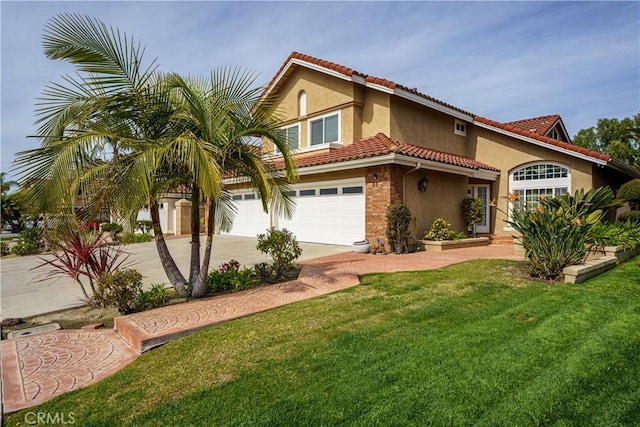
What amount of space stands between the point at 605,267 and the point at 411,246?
5.83m

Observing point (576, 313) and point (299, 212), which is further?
point (299, 212)

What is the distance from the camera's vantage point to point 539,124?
65.0ft

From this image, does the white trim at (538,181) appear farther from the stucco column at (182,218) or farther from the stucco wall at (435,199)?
the stucco column at (182,218)

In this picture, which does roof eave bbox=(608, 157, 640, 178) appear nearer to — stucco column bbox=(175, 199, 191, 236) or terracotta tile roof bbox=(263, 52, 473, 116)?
terracotta tile roof bbox=(263, 52, 473, 116)

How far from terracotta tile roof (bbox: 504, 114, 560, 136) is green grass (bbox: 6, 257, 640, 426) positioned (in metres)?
15.5

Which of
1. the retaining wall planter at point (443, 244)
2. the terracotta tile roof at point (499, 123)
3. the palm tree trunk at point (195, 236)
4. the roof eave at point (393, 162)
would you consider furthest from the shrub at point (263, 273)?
the retaining wall planter at point (443, 244)

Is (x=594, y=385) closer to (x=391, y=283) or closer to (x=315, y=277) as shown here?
(x=391, y=283)

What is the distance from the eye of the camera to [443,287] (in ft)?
24.0

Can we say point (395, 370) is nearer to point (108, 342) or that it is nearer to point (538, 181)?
point (108, 342)

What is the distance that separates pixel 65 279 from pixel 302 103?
12.5 meters

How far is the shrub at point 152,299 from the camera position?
649cm

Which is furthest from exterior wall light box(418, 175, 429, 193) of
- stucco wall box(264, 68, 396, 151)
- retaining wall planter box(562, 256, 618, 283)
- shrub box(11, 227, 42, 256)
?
shrub box(11, 227, 42, 256)

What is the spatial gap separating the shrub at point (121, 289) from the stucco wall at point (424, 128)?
1148 centimetres

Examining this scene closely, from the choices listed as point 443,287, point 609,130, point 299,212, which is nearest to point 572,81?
point 299,212
